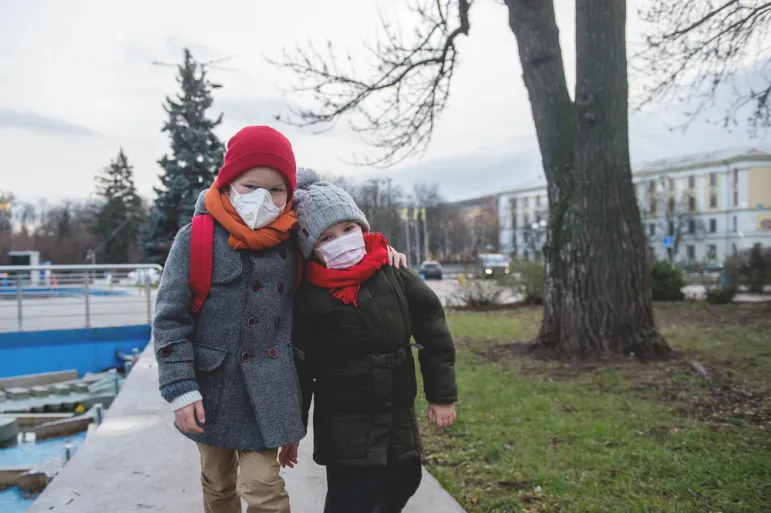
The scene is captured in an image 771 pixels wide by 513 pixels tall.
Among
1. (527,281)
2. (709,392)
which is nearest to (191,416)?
(709,392)

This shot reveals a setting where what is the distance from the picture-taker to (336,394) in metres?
2.22

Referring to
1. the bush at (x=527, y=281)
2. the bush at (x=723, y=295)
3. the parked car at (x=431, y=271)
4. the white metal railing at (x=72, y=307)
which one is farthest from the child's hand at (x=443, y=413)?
the parked car at (x=431, y=271)

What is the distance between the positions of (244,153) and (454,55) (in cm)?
824

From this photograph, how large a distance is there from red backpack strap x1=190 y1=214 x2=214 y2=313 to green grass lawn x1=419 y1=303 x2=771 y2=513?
6.56ft

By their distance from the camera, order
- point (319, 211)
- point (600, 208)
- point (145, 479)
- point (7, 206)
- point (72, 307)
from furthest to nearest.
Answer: point (7, 206), point (72, 307), point (600, 208), point (145, 479), point (319, 211)

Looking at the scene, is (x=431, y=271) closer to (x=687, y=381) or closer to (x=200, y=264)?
(x=687, y=381)

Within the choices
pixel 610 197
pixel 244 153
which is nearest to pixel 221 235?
pixel 244 153

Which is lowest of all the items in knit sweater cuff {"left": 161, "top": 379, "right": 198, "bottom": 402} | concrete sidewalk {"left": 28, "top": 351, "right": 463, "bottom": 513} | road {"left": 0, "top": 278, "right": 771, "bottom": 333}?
concrete sidewalk {"left": 28, "top": 351, "right": 463, "bottom": 513}

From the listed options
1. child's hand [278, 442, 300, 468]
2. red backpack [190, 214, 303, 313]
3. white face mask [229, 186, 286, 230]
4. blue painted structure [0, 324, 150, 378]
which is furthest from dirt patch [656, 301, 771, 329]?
red backpack [190, 214, 303, 313]

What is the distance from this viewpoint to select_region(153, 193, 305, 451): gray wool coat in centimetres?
214

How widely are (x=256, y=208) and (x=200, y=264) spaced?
0.92ft

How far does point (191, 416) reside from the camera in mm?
2053

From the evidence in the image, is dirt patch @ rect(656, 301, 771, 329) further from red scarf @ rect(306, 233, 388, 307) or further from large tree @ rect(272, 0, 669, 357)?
red scarf @ rect(306, 233, 388, 307)

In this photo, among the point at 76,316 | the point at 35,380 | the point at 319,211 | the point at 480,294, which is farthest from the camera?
the point at 480,294
